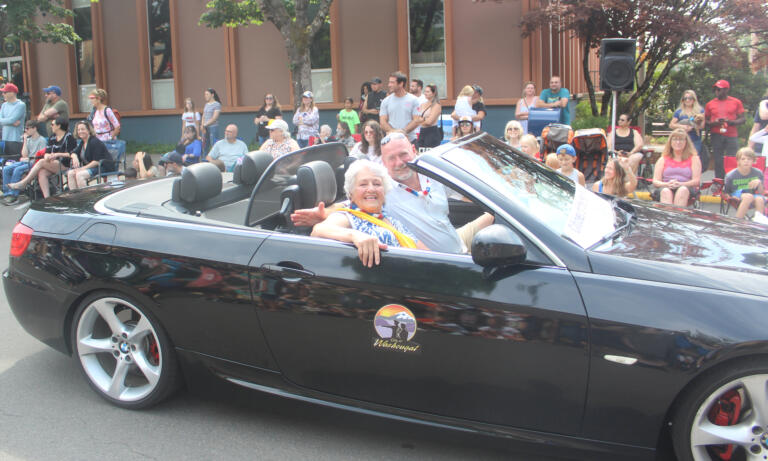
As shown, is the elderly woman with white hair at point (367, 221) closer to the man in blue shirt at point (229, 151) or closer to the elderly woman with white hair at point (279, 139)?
the elderly woman with white hair at point (279, 139)

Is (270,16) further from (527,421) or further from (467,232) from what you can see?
(527,421)

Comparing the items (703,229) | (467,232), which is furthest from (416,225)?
(703,229)

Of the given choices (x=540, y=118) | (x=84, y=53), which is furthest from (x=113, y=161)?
(x=84, y=53)

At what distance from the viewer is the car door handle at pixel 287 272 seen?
331cm

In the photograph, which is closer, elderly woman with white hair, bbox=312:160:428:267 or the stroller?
elderly woman with white hair, bbox=312:160:428:267

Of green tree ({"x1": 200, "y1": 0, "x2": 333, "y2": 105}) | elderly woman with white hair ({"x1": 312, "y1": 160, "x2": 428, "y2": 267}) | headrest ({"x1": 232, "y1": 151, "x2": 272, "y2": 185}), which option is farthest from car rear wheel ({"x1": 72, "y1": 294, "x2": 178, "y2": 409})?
green tree ({"x1": 200, "y1": 0, "x2": 333, "y2": 105})

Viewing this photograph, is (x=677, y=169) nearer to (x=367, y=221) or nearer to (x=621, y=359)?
(x=367, y=221)

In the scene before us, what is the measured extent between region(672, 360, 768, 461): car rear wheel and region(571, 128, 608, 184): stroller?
8241mm

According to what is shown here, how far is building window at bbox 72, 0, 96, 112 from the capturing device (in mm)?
22391

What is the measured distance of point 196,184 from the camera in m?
4.29

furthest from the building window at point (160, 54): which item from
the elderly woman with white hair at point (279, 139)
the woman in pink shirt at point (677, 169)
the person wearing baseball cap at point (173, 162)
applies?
the woman in pink shirt at point (677, 169)

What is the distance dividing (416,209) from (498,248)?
3.68 ft

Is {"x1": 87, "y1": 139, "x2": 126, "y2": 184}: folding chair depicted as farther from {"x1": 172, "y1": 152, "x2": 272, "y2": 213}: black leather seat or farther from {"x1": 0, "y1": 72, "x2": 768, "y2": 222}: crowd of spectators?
{"x1": 172, "y1": 152, "x2": 272, "y2": 213}: black leather seat

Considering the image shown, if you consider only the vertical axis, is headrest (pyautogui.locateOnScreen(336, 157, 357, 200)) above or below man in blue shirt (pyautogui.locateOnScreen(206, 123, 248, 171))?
below
